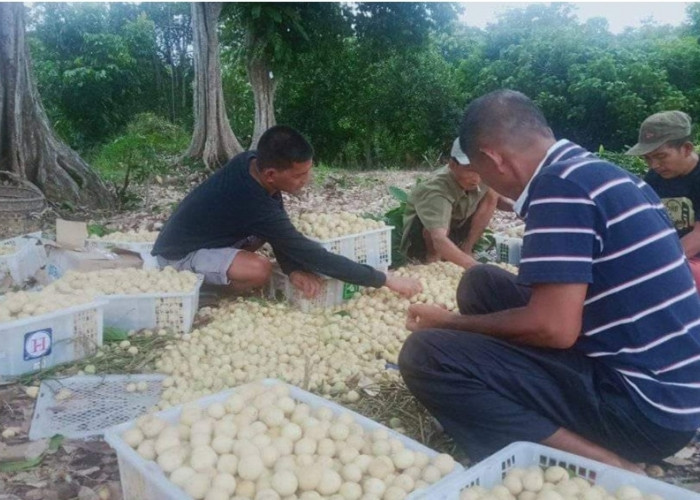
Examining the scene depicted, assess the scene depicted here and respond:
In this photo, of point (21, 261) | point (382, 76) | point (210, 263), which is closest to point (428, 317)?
point (210, 263)

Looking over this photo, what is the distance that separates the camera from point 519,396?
2.08 metres

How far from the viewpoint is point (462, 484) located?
5.65 ft

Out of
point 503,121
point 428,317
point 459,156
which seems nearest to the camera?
point 503,121

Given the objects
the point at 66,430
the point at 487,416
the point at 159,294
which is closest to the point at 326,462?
the point at 487,416

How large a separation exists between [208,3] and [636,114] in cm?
974

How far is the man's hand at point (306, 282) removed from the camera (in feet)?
12.9

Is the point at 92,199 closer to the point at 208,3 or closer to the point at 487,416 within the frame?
the point at 208,3

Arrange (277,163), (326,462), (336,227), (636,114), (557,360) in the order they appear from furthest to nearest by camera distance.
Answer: (636,114), (336,227), (277,163), (557,360), (326,462)

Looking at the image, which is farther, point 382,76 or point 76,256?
point 382,76

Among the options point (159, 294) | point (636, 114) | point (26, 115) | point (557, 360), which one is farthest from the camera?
point (636, 114)

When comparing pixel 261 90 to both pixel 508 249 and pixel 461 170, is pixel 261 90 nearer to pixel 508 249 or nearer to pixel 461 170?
pixel 508 249

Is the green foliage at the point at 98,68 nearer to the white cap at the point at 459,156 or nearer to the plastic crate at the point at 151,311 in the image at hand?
the white cap at the point at 459,156

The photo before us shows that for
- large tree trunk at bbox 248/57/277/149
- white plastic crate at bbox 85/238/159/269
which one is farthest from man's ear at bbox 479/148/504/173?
large tree trunk at bbox 248/57/277/149

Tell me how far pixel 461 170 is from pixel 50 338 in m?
2.68
